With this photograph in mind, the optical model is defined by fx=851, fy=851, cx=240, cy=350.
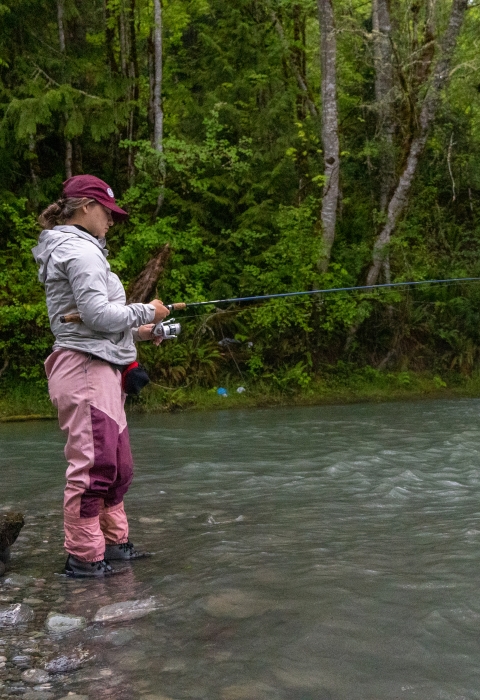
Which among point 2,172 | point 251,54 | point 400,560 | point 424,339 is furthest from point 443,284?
point 400,560

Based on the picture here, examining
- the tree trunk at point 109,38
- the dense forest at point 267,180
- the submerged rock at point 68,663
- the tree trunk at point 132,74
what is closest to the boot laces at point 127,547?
the submerged rock at point 68,663

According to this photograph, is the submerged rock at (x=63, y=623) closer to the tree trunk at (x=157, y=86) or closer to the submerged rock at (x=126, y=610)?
the submerged rock at (x=126, y=610)

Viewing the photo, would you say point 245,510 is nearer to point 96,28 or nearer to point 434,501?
point 434,501

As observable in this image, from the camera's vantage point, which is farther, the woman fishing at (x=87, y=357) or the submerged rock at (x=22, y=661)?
the woman fishing at (x=87, y=357)

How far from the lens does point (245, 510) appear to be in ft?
17.9

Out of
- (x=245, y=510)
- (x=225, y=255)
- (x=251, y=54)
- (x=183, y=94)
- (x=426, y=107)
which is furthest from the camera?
(x=183, y=94)

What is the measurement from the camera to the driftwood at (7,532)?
4117 millimetres

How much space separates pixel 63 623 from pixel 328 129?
39.9 ft

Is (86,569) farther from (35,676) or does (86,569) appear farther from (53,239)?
(53,239)

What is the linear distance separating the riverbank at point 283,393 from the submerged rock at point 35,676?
369 inches

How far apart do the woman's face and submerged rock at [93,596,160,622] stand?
1759 millimetres

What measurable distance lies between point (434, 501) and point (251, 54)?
12.7m

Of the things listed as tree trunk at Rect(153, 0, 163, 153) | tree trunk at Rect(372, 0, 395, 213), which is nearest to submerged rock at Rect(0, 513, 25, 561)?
tree trunk at Rect(372, 0, 395, 213)

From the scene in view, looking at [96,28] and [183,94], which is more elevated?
[96,28]
